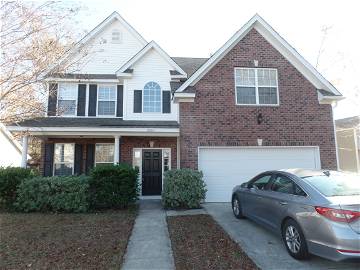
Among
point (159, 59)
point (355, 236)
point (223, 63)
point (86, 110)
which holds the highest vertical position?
point (159, 59)

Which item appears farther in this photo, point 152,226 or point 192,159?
point 192,159

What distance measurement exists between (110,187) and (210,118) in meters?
4.60

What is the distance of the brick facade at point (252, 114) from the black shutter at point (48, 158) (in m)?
6.27

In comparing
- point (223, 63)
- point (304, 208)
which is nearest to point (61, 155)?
point (223, 63)

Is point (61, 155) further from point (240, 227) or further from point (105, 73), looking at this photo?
point (240, 227)

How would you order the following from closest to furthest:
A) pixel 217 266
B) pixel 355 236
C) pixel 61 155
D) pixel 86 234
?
pixel 355 236
pixel 217 266
pixel 86 234
pixel 61 155

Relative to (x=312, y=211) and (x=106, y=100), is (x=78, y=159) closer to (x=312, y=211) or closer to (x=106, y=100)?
(x=106, y=100)

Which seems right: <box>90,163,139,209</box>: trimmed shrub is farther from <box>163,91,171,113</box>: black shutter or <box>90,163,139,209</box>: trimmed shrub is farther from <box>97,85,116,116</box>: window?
<box>97,85,116,116</box>: window

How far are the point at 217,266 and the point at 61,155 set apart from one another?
33.4ft

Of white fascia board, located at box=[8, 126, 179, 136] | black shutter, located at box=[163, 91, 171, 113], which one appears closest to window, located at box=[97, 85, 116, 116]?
white fascia board, located at box=[8, 126, 179, 136]

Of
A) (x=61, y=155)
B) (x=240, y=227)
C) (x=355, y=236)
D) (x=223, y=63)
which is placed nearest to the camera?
(x=355, y=236)

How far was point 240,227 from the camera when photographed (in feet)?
22.8

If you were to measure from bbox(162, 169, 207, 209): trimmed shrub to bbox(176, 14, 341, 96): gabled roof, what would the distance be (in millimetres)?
3734

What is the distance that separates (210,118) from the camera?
1085 cm
